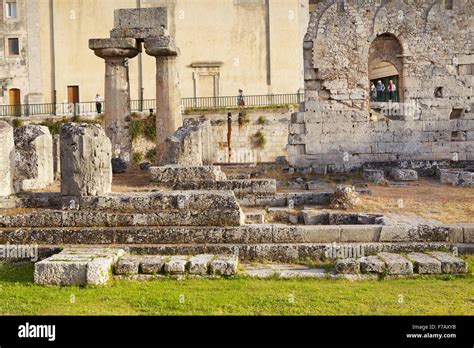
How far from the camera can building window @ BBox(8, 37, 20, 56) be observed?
3778cm

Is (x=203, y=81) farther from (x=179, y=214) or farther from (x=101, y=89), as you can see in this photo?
(x=179, y=214)

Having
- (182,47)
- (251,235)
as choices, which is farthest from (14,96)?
(251,235)

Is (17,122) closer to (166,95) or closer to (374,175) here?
(166,95)

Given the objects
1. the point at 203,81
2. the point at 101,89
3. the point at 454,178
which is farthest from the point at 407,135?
the point at 101,89

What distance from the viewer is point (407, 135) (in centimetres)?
1814

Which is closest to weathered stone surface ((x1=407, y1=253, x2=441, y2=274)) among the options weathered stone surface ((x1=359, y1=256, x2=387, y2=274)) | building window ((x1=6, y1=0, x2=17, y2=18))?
weathered stone surface ((x1=359, y1=256, x2=387, y2=274))

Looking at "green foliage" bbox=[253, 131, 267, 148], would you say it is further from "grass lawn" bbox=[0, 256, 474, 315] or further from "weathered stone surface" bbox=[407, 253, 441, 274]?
"grass lawn" bbox=[0, 256, 474, 315]

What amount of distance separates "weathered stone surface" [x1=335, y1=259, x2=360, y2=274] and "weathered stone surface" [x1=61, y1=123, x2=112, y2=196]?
476 centimetres

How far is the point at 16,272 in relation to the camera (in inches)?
366

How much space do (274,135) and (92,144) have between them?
2102 cm

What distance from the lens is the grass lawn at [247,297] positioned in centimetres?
721

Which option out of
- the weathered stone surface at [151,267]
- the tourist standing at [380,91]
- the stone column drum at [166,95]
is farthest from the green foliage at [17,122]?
the weathered stone surface at [151,267]

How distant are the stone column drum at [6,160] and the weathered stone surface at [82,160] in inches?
54.4

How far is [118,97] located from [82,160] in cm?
802
